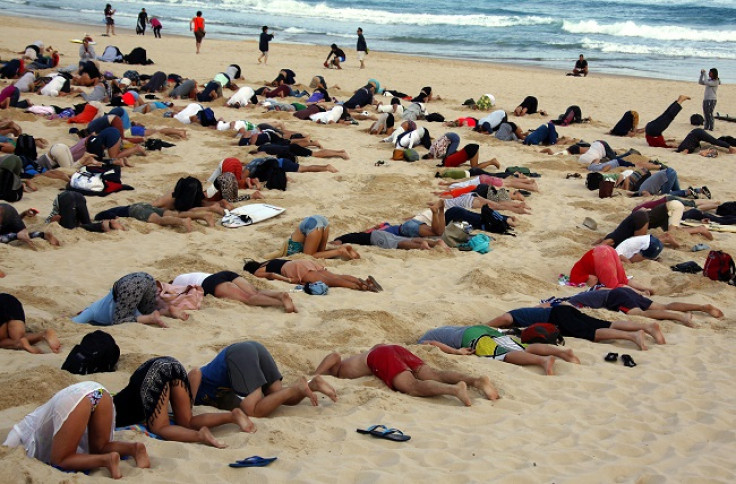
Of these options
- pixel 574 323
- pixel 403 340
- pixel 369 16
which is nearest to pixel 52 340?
pixel 403 340

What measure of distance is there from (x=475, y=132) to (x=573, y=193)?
4729mm

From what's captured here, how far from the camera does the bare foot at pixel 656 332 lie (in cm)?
697

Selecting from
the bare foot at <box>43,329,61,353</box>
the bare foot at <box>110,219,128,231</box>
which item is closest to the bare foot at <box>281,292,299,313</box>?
the bare foot at <box>43,329,61,353</box>

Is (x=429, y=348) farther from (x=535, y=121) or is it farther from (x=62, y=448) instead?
(x=535, y=121)

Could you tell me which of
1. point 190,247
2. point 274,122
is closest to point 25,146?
point 190,247

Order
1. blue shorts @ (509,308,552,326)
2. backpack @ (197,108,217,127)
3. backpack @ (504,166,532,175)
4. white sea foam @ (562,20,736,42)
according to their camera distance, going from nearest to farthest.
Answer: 1. blue shorts @ (509,308,552,326)
2. backpack @ (504,166,532,175)
3. backpack @ (197,108,217,127)
4. white sea foam @ (562,20,736,42)

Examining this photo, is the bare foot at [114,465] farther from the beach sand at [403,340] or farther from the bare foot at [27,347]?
the bare foot at [27,347]

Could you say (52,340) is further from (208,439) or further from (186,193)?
(186,193)

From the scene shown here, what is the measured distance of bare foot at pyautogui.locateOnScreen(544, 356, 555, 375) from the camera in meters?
6.23

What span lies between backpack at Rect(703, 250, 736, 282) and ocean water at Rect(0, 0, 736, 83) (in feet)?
67.0

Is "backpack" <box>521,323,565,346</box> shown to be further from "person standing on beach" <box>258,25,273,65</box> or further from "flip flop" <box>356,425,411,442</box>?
"person standing on beach" <box>258,25,273,65</box>

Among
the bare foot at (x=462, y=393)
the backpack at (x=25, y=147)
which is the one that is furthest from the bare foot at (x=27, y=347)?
the backpack at (x=25, y=147)

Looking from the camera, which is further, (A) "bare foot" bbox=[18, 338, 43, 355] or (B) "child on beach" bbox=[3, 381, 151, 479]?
(A) "bare foot" bbox=[18, 338, 43, 355]

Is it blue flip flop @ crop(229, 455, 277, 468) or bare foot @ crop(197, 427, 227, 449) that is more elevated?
blue flip flop @ crop(229, 455, 277, 468)
